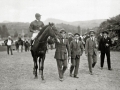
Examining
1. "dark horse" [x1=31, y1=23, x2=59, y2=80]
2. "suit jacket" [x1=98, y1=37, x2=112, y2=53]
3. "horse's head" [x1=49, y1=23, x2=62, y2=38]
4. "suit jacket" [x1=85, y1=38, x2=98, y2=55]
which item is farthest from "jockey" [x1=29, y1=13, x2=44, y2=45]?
"suit jacket" [x1=98, y1=37, x2=112, y2=53]

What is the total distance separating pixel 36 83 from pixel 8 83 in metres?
1.13

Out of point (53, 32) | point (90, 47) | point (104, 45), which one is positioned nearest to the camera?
point (53, 32)

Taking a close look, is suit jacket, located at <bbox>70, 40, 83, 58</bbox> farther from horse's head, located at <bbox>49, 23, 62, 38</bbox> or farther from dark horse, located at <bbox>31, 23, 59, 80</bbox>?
horse's head, located at <bbox>49, 23, 62, 38</bbox>

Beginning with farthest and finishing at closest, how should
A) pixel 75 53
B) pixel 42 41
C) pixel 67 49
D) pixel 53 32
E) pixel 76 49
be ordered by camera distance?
1. pixel 76 49
2. pixel 75 53
3. pixel 67 49
4. pixel 42 41
5. pixel 53 32

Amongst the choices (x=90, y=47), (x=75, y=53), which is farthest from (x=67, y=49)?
(x=90, y=47)

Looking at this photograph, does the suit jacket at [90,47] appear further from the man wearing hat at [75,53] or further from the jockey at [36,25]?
the jockey at [36,25]

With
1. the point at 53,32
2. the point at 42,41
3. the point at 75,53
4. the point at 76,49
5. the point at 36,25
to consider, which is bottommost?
the point at 75,53

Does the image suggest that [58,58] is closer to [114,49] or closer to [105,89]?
[105,89]

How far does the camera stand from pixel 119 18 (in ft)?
63.3

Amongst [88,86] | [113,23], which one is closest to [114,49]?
[113,23]

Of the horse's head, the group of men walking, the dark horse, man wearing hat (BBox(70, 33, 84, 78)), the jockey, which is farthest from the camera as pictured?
the jockey

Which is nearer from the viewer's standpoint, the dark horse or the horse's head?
the horse's head

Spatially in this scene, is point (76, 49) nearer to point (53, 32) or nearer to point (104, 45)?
point (53, 32)

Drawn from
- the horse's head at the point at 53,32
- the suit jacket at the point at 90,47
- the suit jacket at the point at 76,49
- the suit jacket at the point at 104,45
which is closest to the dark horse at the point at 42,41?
the horse's head at the point at 53,32
